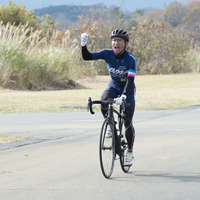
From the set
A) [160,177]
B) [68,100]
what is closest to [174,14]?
[68,100]

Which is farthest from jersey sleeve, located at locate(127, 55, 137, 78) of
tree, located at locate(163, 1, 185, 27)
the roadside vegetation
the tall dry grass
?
tree, located at locate(163, 1, 185, 27)

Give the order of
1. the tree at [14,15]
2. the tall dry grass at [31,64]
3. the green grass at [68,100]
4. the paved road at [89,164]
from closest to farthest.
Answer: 1. the paved road at [89,164]
2. the green grass at [68,100]
3. the tall dry grass at [31,64]
4. the tree at [14,15]

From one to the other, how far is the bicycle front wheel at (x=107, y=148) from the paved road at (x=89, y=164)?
0.14m

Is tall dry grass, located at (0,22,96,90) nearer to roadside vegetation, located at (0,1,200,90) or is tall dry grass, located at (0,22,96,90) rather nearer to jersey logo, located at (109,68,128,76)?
roadside vegetation, located at (0,1,200,90)

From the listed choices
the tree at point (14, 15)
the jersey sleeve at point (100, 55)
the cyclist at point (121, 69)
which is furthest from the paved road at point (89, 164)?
the tree at point (14, 15)

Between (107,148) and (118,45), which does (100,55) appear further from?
(107,148)

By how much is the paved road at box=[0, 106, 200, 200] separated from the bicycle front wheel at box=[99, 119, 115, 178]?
14 centimetres

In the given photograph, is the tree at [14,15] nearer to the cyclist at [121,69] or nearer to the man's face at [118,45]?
the cyclist at [121,69]

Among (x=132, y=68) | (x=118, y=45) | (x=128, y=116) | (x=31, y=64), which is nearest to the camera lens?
(x=132, y=68)

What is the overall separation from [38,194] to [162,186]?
145 cm

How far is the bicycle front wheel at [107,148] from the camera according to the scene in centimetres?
756

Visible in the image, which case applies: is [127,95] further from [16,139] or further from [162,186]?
[16,139]

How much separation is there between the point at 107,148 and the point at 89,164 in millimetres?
1149

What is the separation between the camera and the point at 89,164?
873 centimetres
